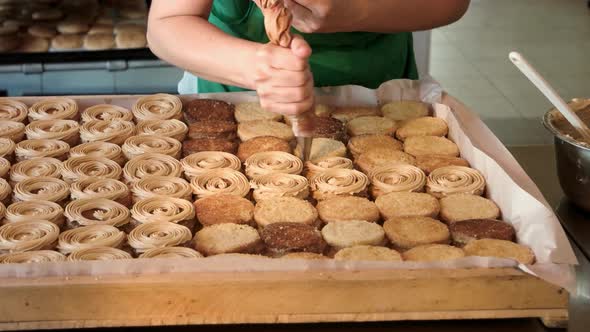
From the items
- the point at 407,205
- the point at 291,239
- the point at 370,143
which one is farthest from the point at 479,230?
the point at 370,143

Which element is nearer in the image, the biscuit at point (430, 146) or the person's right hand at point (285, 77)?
the person's right hand at point (285, 77)

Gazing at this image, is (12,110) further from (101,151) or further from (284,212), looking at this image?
(284,212)

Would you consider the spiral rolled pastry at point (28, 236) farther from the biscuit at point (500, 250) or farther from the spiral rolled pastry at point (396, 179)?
the biscuit at point (500, 250)

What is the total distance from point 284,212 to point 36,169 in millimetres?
678

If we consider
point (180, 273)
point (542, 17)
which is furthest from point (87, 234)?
point (542, 17)

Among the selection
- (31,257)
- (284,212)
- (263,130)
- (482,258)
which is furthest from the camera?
(263,130)

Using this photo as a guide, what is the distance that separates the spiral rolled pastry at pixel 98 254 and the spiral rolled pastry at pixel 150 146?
0.51 m

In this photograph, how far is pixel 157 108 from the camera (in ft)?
8.04

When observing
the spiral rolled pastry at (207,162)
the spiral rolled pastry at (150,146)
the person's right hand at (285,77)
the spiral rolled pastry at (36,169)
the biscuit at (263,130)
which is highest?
the person's right hand at (285,77)

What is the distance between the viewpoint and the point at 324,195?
6.72 feet

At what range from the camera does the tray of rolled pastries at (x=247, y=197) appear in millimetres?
1580

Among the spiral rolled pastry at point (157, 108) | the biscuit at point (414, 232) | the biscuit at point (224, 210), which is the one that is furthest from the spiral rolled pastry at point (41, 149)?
the biscuit at point (414, 232)

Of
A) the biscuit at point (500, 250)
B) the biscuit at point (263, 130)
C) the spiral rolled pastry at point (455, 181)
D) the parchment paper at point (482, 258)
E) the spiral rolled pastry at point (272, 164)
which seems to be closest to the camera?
the parchment paper at point (482, 258)

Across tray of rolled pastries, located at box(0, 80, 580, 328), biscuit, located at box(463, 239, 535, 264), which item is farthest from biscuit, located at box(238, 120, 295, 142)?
biscuit, located at box(463, 239, 535, 264)
